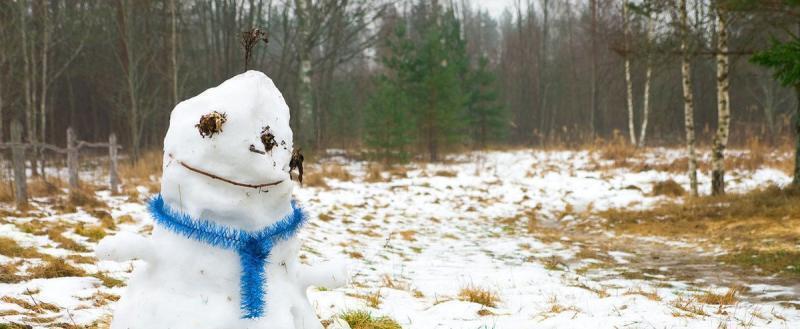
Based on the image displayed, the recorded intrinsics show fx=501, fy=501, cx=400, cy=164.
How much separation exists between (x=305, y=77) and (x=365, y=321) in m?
13.1

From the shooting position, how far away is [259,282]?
6.16 feet

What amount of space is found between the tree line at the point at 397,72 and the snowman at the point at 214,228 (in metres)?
5.22

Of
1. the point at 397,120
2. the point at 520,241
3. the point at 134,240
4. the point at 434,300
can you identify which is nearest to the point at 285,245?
the point at 134,240

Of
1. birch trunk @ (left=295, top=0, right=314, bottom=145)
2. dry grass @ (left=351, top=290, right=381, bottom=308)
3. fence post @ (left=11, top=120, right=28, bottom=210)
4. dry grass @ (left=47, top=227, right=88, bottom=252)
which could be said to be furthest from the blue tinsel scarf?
birch trunk @ (left=295, top=0, right=314, bottom=145)

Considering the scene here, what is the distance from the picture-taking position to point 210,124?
1.80m

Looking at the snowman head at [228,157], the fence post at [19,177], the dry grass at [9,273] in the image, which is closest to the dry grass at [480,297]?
the snowman head at [228,157]

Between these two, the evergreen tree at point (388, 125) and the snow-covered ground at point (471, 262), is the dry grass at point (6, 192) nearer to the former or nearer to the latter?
the snow-covered ground at point (471, 262)

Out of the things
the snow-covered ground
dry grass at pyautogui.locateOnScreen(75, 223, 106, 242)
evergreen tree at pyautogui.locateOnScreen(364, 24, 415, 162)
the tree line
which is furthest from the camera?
evergreen tree at pyautogui.locateOnScreen(364, 24, 415, 162)

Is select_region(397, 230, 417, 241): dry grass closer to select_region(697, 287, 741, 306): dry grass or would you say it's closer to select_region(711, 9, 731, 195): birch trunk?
select_region(697, 287, 741, 306): dry grass

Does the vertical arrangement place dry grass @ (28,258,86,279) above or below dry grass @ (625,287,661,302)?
above

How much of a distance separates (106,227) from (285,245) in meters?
4.49

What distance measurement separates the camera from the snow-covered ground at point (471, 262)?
3.30 metres

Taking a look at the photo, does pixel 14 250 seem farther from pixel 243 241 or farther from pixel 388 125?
pixel 388 125

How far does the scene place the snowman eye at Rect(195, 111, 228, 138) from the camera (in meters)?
1.80
